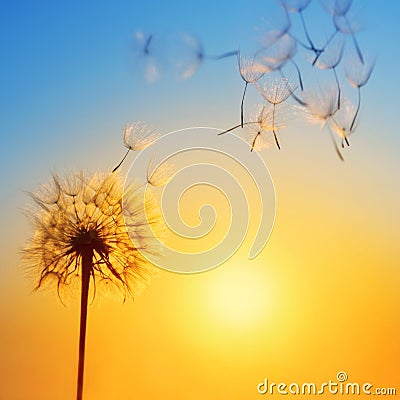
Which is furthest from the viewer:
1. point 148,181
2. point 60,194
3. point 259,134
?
point 60,194

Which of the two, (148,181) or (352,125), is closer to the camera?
(352,125)

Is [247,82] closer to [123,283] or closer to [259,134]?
[259,134]

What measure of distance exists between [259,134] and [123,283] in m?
6.73

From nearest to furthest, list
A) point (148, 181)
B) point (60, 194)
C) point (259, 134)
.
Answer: point (259, 134) → point (148, 181) → point (60, 194)

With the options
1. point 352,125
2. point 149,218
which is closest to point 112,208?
point 149,218

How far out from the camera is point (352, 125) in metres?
9.48

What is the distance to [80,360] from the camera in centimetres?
1559

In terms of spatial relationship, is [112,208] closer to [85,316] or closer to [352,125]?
[85,316]

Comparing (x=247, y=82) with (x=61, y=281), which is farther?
(x=61, y=281)

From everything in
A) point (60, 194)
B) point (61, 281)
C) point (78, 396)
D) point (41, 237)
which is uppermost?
point (60, 194)

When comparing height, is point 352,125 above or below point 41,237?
below

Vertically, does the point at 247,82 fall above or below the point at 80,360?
above

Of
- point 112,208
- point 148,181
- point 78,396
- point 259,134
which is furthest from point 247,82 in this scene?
point 78,396

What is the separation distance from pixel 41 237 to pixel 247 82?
8396 mm
